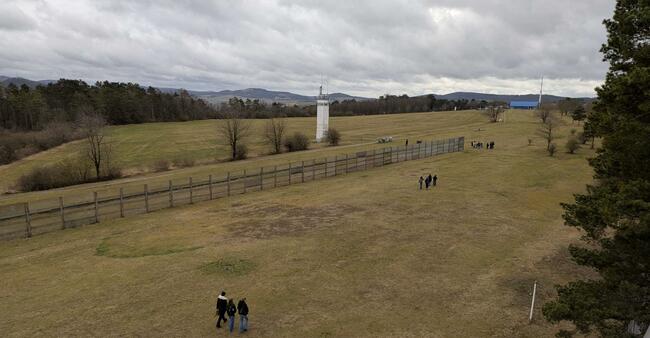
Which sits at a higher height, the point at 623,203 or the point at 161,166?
the point at 623,203

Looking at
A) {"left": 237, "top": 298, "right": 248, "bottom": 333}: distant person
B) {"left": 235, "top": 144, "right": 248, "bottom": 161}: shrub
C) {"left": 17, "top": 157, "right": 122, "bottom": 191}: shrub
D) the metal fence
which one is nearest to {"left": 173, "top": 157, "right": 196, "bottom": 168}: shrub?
{"left": 235, "top": 144, "right": 248, "bottom": 161}: shrub

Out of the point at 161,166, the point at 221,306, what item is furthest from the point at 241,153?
the point at 221,306

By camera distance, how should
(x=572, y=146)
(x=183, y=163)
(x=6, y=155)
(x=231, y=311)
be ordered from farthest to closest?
(x=6, y=155) < (x=183, y=163) < (x=572, y=146) < (x=231, y=311)

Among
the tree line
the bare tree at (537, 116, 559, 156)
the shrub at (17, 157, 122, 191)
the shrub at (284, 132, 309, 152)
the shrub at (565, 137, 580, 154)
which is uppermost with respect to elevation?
the tree line

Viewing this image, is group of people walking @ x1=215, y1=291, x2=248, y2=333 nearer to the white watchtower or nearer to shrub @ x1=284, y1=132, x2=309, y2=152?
shrub @ x1=284, y1=132, x2=309, y2=152

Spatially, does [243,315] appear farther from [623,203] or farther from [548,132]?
[548,132]

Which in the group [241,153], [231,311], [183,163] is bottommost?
[183,163]

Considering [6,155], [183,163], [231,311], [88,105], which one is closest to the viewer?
[231,311]
